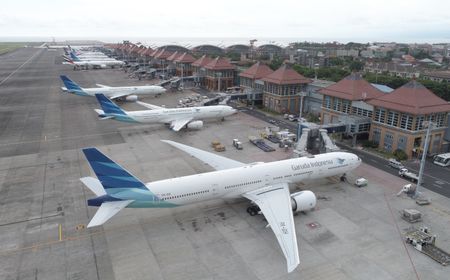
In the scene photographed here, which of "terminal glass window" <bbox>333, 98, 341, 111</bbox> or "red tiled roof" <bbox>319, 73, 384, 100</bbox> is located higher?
"red tiled roof" <bbox>319, 73, 384, 100</bbox>

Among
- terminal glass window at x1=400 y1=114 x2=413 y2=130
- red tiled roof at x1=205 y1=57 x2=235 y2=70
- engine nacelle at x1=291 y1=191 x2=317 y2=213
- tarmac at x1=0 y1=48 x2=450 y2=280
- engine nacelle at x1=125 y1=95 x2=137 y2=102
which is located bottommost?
tarmac at x1=0 y1=48 x2=450 y2=280

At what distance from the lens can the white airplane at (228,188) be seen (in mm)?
29734

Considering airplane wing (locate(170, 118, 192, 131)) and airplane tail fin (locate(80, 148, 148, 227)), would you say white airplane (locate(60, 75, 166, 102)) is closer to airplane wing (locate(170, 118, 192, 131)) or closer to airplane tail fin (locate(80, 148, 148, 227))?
airplane wing (locate(170, 118, 192, 131))

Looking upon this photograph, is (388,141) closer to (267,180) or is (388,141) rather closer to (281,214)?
(267,180)

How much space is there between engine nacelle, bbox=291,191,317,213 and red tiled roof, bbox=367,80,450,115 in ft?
98.2

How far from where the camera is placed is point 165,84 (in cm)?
13050

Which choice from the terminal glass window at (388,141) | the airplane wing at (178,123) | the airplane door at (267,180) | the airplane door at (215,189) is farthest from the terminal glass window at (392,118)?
the airplane wing at (178,123)

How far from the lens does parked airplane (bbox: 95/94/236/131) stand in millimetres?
68250

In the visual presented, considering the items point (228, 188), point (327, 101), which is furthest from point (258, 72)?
point (228, 188)

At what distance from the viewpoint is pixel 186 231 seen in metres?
33.9

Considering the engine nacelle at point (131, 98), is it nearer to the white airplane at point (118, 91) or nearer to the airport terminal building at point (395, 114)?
the white airplane at point (118, 91)

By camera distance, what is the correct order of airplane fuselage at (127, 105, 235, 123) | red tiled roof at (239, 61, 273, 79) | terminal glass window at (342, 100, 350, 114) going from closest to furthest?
1. terminal glass window at (342, 100, 350, 114)
2. airplane fuselage at (127, 105, 235, 123)
3. red tiled roof at (239, 61, 273, 79)

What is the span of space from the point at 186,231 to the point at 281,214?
1019cm

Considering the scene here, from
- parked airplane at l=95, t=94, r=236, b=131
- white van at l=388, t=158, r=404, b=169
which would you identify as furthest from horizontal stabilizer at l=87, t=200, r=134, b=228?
white van at l=388, t=158, r=404, b=169
